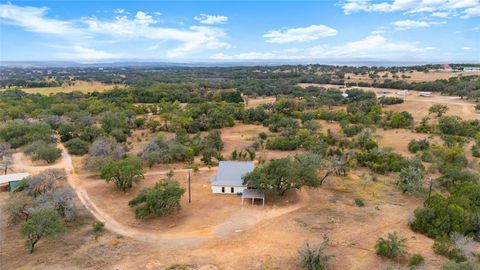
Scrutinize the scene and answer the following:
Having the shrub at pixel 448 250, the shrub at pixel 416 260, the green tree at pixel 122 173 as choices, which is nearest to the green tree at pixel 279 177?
the green tree at pixel 122 173

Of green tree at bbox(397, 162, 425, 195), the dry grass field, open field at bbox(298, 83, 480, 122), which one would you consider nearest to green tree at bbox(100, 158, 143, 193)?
the dry grass field

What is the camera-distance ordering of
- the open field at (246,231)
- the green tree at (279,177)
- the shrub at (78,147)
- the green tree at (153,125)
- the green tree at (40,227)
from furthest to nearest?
the green tree at (153,125)
the shrub at (78,147)
the green tree at (279,177)
the green tree at (40,227)
the open field at (246,231)

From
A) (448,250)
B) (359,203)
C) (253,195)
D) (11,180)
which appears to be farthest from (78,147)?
(448,250)

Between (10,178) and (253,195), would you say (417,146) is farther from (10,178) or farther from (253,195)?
(10,178)

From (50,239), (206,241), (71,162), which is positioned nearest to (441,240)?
(206,241)

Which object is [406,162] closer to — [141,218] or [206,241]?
[206,241]

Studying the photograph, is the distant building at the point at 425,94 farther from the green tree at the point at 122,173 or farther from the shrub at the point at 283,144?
the green tree at the point at 122,173
